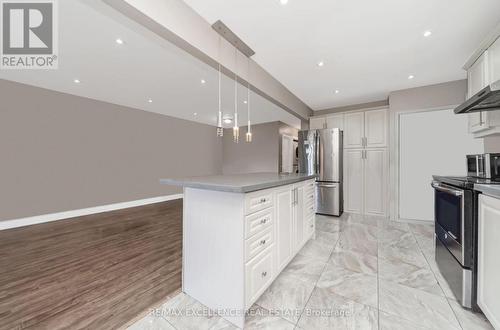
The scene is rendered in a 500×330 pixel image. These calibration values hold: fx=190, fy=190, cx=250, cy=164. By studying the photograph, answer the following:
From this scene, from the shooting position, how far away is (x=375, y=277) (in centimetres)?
185

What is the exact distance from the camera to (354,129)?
407 centimetres

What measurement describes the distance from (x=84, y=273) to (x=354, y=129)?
483cm

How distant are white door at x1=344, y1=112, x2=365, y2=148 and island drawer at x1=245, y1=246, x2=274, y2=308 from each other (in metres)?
3.37

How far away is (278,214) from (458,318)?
145cm

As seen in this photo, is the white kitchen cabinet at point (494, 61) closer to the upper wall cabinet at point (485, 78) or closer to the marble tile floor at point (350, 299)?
the upper wall cabinet at point (485, 78)

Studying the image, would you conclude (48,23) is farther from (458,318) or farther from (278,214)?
(458,318)

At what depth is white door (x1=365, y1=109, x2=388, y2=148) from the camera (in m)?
3.80

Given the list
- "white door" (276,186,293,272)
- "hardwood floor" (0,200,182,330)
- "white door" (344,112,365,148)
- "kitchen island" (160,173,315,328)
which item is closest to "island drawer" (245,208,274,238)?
"kitchen island" (160,173,315,328)

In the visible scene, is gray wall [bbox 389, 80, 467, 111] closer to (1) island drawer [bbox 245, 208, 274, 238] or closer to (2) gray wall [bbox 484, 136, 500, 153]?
(2) gray wall [bbox 484, 136, 500, 153]

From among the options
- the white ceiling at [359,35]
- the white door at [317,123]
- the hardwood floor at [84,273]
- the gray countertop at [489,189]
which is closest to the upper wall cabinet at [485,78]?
the white ceiling at [359,35]

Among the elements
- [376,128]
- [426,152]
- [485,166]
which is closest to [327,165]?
[376,128]

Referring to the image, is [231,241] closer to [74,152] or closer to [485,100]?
[485,100]

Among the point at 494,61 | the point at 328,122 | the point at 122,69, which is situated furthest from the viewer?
the point at 328,122

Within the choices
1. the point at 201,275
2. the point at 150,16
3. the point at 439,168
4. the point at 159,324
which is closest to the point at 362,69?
the point at 439,168
